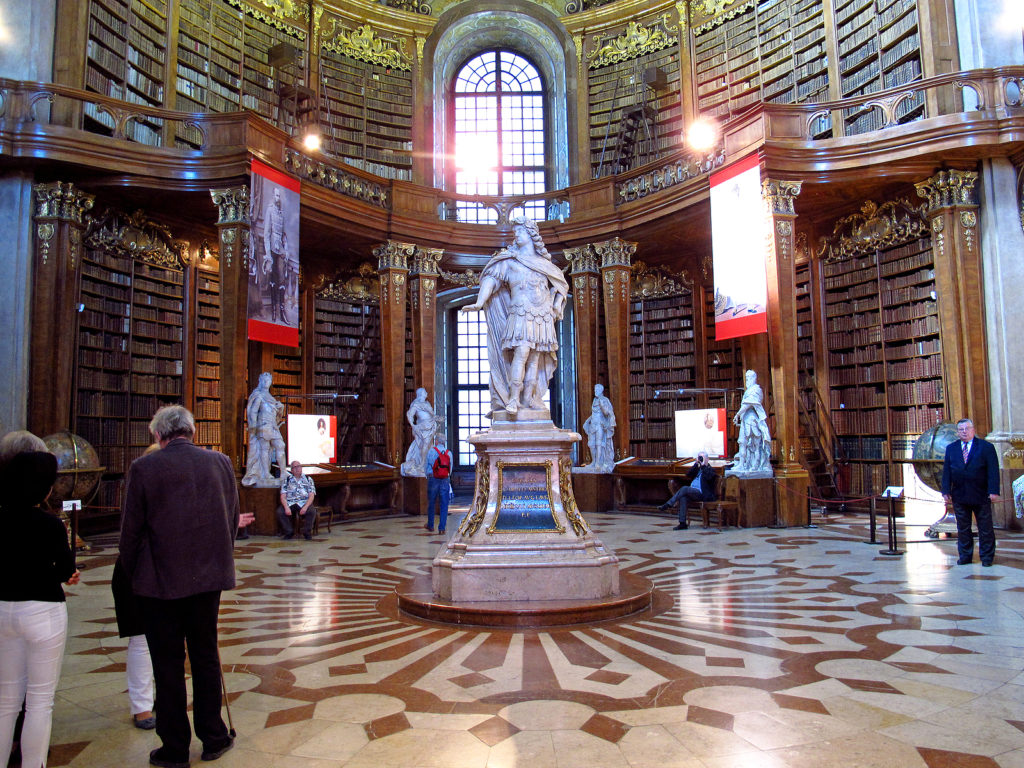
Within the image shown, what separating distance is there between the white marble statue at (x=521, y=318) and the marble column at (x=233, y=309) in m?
4.99

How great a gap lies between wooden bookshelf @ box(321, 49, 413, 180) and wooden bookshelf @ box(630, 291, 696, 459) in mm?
5316

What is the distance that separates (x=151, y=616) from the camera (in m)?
2.33

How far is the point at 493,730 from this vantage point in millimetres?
2590

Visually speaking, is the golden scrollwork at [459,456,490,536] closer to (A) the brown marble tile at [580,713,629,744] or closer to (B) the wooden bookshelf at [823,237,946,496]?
(A) the brown marble tile at [580,713,629,744]

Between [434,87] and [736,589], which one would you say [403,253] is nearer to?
[434,87]

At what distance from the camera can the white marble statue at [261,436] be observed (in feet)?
29.1

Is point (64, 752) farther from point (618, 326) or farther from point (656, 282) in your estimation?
point (656, 282)

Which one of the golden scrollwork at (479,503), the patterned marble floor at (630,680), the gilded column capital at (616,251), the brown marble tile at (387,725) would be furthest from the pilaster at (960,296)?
the brown marble tile at (387,725)

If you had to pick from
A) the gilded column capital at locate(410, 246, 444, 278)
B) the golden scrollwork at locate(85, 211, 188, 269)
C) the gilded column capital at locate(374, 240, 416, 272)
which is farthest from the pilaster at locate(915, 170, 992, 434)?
the golden scrollwork at locate(85, 211, 188, 269)

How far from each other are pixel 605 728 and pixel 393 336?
9428mm

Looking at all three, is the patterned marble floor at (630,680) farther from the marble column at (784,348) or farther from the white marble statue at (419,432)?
the white marble statue at (419,432)

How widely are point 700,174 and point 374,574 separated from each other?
23.9 ft

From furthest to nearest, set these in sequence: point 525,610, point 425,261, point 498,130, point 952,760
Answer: point 498,130 < point 425,261 < point 525,610 < point 952,760

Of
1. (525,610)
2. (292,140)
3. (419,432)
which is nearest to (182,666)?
(525,610)
